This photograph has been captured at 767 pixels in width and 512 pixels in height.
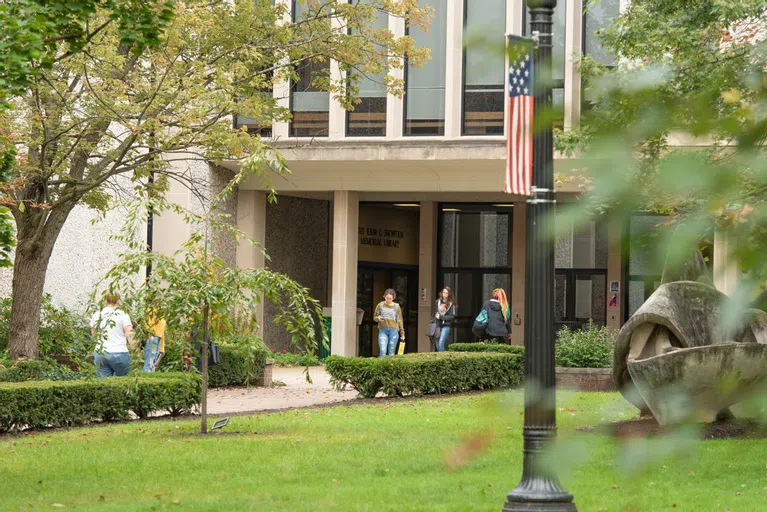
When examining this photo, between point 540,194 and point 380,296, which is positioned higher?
point 540,194

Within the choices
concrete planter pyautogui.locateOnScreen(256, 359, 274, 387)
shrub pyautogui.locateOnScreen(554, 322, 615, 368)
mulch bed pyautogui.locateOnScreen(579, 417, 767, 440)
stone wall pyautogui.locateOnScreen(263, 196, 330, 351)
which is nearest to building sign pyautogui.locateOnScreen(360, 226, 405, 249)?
stone wall pyautogui.locateOnScreen(263, 196, 330, 351)

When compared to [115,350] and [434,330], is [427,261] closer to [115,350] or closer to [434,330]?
[434,330]

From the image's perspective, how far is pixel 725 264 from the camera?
1.18 meters

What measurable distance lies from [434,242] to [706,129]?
1274 inches

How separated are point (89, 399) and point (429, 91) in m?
15.6

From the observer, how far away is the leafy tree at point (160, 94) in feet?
51.2

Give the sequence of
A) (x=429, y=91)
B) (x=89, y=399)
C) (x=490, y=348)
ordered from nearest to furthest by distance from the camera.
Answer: (x=89, y=399), (x=490, y=348), (x=429, y=91)

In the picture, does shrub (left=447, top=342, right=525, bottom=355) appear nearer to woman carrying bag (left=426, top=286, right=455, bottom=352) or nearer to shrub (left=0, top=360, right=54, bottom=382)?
woman carrying bag (left=426, top=286, right=455, bottom=352)

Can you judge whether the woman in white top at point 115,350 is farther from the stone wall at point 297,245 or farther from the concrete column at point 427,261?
the concrete column at point 427,261

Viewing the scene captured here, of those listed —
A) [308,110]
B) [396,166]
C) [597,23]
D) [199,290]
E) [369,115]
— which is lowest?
[199,290]

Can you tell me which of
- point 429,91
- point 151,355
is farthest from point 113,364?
point 429,91

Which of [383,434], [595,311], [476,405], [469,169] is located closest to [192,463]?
[383,434]

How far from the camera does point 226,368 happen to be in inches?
795

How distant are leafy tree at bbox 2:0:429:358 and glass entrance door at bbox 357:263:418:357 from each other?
15237mm
